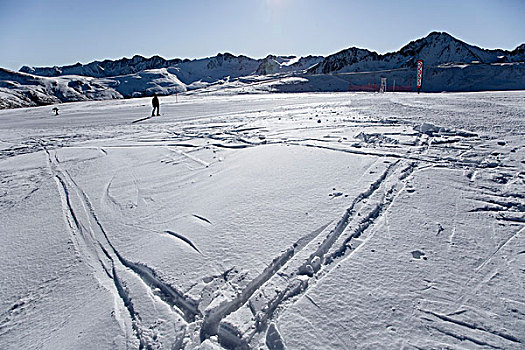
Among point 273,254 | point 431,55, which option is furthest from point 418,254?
point 431,55

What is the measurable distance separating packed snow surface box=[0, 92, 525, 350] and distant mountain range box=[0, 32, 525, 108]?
35658mm

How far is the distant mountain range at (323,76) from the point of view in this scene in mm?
42406

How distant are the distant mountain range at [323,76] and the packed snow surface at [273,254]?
35.7 meters

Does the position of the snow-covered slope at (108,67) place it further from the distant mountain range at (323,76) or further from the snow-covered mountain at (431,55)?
the snow-covered mountain at (431,55)

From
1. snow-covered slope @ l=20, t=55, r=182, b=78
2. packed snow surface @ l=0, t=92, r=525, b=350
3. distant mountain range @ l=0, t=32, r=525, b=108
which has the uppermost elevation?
snow-covered slope @ l=20, t=55, r=182, b=78

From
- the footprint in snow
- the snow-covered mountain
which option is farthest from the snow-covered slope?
the footprint in snow

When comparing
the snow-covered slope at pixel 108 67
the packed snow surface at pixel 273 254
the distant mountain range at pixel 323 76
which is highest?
the snow-covered slope at pixel 108 67

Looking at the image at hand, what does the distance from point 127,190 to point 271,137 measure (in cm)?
388

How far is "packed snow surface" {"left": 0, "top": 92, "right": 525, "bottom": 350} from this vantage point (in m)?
1.78

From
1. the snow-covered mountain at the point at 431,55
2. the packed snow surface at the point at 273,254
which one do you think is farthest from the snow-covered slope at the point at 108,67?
the packed snow surface at the point at 273,254

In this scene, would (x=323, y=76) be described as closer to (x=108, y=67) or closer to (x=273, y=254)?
(x=273, y=254)

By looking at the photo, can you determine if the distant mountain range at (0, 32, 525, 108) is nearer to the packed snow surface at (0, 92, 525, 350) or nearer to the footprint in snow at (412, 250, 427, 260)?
the packed snow surface at (0, 92, 525, 350)

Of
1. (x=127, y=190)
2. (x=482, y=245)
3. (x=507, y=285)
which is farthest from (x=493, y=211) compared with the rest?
(x=127, y=190)

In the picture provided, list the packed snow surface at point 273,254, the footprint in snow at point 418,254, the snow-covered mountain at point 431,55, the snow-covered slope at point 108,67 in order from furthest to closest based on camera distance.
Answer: the snow-covered slope at point 108,67 → the snow-covered mountain at point 431,55 → the footprint in snow at point 418,254 → the packed snow surface at point 273,254
